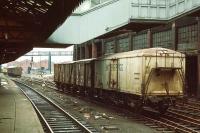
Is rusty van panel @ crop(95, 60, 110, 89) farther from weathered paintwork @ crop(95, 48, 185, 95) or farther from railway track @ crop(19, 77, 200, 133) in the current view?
Result: railway track @ crop(19, 77, 200, 133)

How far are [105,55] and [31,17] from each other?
570cm

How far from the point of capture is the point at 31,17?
66.8ft

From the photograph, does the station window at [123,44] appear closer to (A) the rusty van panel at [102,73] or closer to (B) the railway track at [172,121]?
(A) the rusty van panel at [102,73]

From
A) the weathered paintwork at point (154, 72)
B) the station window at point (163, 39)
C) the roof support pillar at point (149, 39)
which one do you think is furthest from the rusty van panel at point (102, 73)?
the roof support pillar at point (149, 39)

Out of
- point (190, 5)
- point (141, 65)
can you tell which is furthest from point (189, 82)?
point (141, 65)

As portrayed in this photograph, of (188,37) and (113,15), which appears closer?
(188,37)

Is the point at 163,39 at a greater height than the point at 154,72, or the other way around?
the point at 163,39

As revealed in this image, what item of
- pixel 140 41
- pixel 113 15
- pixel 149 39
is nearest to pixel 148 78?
pixel 149 39

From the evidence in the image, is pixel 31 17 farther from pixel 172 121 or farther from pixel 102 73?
pixel 172 121

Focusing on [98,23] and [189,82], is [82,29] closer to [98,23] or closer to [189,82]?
[98,23]

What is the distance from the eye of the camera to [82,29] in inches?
1718

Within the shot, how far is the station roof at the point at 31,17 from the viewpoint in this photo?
1447cm

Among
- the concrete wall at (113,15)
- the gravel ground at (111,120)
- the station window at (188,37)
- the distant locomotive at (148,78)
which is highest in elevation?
the concrete wall at (113,15)

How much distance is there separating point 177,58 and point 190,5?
12.6m
